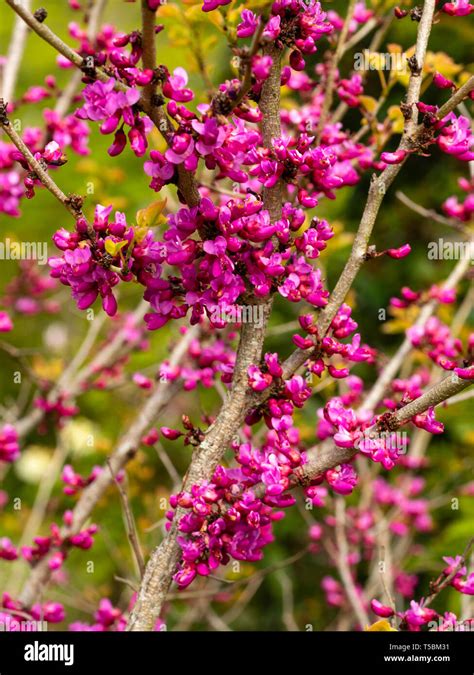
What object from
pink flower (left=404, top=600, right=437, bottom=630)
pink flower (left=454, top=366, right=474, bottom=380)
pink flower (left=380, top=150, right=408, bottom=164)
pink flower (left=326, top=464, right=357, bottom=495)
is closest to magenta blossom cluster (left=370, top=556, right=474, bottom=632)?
pink flower (left=404, top=600, right=437, bottom=630)

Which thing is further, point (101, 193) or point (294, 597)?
point (294, 597)

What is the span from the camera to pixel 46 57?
9109mm

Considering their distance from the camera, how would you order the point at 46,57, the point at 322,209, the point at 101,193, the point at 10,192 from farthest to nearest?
the point at 46,57, the point at 322,209, the point at 101,193, the point at 10,192

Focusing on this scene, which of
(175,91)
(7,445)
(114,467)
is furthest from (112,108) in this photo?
(114,467)

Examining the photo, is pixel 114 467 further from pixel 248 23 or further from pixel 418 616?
pixel 248 23

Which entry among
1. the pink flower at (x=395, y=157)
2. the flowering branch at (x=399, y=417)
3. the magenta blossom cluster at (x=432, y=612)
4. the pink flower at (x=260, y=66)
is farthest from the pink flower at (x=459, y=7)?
the magenta blossom cluster at (x=432, y=612)

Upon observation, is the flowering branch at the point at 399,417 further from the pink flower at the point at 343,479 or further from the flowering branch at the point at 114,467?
the flowering branch at the point at 114,467

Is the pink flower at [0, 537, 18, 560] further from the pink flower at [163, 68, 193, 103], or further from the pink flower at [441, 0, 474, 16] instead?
the pink flower at [441, 0, 474, 16]

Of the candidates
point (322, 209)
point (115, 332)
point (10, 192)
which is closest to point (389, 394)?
point (10, 192)

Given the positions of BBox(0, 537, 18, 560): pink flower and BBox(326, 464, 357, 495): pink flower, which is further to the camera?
BBox(0, 537, 18, 560): pink flower
